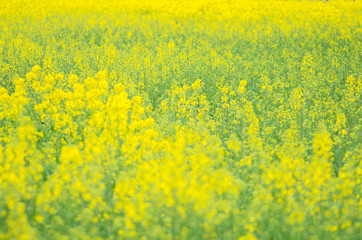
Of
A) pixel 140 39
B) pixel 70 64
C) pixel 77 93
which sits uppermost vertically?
pixel 140 39

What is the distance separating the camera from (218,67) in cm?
844

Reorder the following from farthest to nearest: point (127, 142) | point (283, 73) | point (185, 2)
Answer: point (185, 2) < point (283, 73) < point (127, 142)

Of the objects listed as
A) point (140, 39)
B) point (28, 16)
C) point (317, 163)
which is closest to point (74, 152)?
point (317, 163)

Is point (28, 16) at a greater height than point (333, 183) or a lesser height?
greater

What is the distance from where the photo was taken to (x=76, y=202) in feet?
10.4

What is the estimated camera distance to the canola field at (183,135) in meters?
2.95

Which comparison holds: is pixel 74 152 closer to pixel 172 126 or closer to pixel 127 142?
pixel 127 142

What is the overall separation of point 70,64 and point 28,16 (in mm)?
9516

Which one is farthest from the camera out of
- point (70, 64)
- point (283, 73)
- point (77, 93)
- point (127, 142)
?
point (70, 64)

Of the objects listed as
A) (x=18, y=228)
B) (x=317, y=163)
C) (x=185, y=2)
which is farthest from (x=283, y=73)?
(x=185, y=2)

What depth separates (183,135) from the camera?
4391 millimetres

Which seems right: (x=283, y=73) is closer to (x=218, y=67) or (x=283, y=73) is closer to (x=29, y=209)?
(x=218, y=67)

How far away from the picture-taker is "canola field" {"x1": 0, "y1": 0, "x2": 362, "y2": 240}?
295cm

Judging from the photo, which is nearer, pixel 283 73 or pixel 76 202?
pixel 76 202
